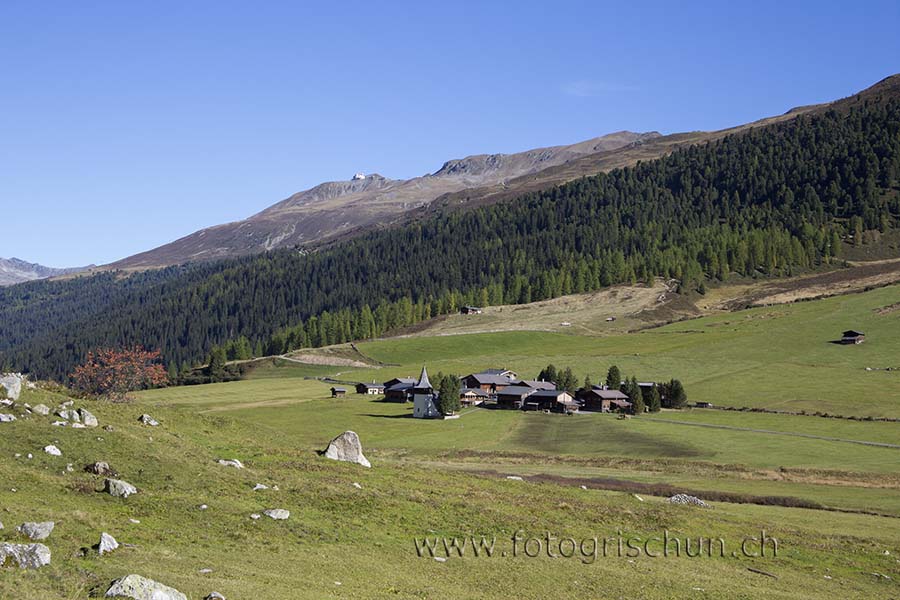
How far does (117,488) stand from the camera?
36438 mm

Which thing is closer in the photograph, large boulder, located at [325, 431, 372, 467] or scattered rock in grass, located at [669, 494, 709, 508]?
large boulder, located at [325, 431, 372, 467]

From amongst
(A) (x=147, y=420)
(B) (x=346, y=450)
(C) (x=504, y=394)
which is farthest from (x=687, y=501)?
(C) (x=504, y=394)

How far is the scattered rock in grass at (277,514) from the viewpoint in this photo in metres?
37.8

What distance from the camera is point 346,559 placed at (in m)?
34.2

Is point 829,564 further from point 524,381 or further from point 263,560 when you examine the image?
point 524,381

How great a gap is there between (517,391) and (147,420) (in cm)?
9148

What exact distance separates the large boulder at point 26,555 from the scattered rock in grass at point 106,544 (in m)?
2.62

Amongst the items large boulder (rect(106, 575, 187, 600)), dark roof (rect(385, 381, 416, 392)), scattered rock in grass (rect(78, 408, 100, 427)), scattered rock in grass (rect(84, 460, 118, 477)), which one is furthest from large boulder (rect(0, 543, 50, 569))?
dark roof (rect(385, 381, 416, 392))

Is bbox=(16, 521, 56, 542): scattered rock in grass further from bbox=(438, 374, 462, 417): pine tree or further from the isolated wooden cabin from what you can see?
the isolated wooden cabin

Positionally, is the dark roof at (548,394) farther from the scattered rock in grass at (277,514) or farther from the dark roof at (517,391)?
the scattered rock in grass at (277,514)

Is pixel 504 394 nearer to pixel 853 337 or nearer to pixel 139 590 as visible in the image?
pixel 853 337

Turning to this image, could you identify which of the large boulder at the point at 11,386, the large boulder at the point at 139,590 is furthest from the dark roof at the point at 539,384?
the large boulder at the point at 139,590

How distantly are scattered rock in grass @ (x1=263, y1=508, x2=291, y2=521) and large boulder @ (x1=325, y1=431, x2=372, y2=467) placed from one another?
59.2 ft

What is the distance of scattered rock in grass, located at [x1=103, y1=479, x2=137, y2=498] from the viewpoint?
36.2 metres
